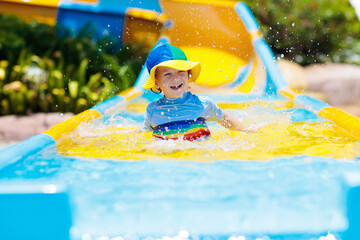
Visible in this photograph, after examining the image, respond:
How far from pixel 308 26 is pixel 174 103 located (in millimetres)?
6478

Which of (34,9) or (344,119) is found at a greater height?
(34,9)

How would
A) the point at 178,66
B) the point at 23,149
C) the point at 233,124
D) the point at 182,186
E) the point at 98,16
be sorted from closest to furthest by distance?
the point at 182,186
the point at 23,149
the point at 178,66
the point at 233,124
the point at 98,16

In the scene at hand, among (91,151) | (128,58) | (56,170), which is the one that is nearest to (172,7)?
(128,58)

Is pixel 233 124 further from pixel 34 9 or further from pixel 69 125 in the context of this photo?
pixel 34 9

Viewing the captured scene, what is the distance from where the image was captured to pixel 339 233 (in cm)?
186

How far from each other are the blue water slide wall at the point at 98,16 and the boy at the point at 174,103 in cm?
391

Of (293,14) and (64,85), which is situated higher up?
(293,14)

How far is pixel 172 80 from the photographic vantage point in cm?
263

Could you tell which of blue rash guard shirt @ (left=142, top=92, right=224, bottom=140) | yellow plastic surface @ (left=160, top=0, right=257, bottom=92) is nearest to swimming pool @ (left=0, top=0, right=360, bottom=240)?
blue rash guard shirt @ (left=142, top=92, right=224, bottom=140)

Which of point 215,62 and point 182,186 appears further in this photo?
point 215,62

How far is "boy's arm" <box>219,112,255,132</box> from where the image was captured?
9.57ft

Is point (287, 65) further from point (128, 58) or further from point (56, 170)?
point (56, 170)

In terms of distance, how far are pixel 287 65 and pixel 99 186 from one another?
673 cm

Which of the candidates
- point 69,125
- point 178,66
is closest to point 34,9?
point 69,125
